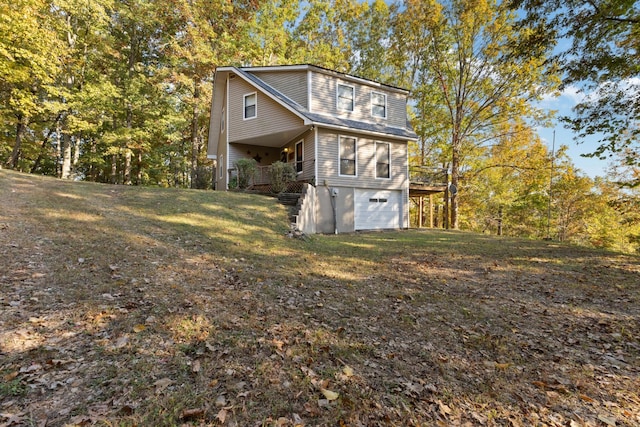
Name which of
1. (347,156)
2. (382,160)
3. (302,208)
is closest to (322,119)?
(347,156)

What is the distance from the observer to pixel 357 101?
1502 centimetres

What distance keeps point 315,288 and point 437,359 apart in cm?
244

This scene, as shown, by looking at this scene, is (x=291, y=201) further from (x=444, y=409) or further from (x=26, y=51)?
(x=26, y=51)

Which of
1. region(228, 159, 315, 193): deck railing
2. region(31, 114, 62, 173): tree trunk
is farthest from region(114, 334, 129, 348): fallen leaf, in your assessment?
region(31, 114, 62, 173): tree trunk

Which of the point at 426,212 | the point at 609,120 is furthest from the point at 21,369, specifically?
the point at 426,212

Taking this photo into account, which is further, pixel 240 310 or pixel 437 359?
pixel 240 310

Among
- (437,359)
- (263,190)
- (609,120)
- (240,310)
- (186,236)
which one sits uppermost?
(609,120)

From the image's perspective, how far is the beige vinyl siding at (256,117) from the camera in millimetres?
13867

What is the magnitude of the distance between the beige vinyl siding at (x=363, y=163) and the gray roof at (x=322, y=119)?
47cm

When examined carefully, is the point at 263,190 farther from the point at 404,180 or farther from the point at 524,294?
the point at 524,294

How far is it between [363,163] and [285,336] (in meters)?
11.7

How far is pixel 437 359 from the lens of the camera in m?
3.36

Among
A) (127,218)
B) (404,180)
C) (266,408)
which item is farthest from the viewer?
(404,180)

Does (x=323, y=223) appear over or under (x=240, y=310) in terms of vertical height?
over
